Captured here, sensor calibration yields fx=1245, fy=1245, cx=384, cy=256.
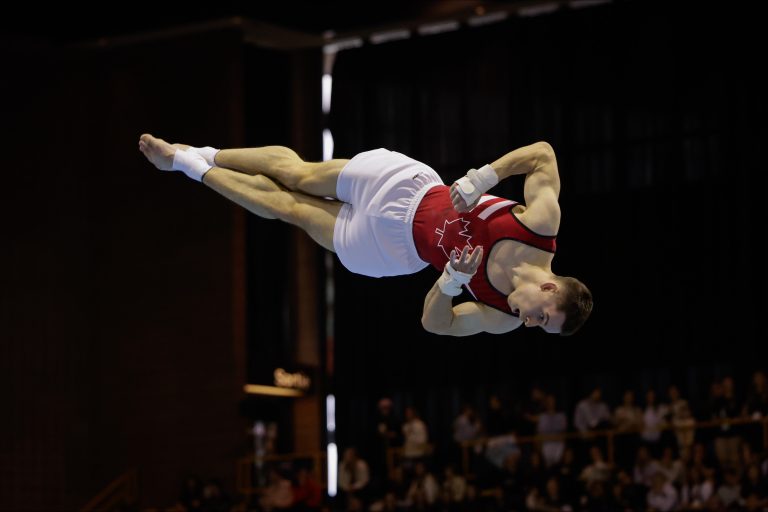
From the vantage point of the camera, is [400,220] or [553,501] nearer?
[400,220]

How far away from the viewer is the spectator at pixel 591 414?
665 inches

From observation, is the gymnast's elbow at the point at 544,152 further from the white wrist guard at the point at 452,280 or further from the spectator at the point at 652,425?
the spectator at the point at 652,425

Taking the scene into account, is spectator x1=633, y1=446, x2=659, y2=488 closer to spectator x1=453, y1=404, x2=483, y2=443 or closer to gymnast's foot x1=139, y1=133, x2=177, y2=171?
spectator x1=453, y1=404, x2=483, y2=443

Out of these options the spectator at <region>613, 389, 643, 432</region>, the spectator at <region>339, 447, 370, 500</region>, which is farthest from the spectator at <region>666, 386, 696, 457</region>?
the spectator at <region>339, 447, 370, 500</region>

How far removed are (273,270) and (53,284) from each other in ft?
11.7

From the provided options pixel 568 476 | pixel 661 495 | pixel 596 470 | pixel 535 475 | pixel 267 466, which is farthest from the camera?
pixel 267 466

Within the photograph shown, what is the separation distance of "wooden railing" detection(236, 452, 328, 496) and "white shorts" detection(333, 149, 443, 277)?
1136 centimetres

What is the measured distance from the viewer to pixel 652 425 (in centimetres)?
1616

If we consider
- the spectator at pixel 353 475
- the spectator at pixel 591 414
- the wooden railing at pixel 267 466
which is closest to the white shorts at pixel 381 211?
the spectator at pixel 591 414

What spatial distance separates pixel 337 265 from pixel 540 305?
14144mm

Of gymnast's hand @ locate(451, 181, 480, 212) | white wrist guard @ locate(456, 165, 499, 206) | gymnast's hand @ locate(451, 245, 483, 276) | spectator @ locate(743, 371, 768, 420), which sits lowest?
spectator @ locate(743, 371, 768, 420)

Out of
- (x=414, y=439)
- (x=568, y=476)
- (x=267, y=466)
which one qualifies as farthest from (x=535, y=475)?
(x=267, y=466)

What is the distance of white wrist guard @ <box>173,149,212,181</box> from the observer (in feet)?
26.7

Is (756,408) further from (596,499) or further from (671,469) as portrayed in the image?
(596,499)
